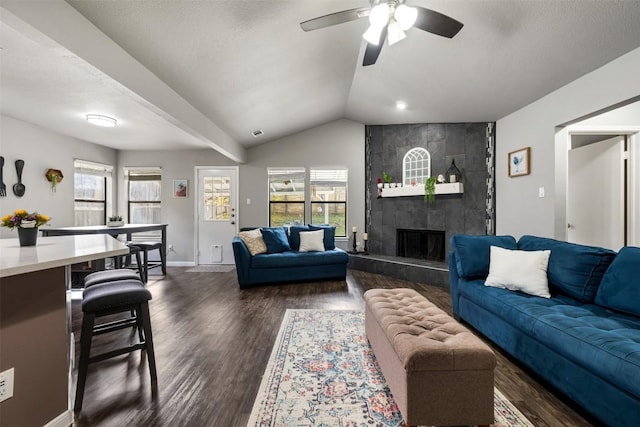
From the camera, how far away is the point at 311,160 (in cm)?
568

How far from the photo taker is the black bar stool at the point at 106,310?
5.23 feet

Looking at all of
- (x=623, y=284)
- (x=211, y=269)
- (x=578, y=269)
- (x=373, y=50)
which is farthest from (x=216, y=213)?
(x=623, y=284)

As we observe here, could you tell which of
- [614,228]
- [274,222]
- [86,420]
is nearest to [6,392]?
[86,420]

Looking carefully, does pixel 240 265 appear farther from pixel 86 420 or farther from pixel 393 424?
pixel 393 424

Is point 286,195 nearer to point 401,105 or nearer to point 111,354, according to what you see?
point 401,105

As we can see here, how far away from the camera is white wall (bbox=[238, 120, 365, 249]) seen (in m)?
5.57

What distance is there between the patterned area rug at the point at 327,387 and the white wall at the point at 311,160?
11.2ft

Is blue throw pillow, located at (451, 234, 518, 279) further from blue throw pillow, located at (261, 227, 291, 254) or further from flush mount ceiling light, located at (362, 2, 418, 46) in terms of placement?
blue throw pillow, located at (261, 227, 291, 254)

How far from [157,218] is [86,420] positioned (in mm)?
4874

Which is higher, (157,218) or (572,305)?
(157,218)

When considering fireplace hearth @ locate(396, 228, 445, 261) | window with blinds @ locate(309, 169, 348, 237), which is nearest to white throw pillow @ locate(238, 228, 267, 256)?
window with blinds @ locate(309, 169, 348, 237)

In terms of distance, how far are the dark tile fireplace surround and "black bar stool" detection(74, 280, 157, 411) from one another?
144 inches

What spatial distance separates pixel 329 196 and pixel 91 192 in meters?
4.41

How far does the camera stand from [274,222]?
5.82m
